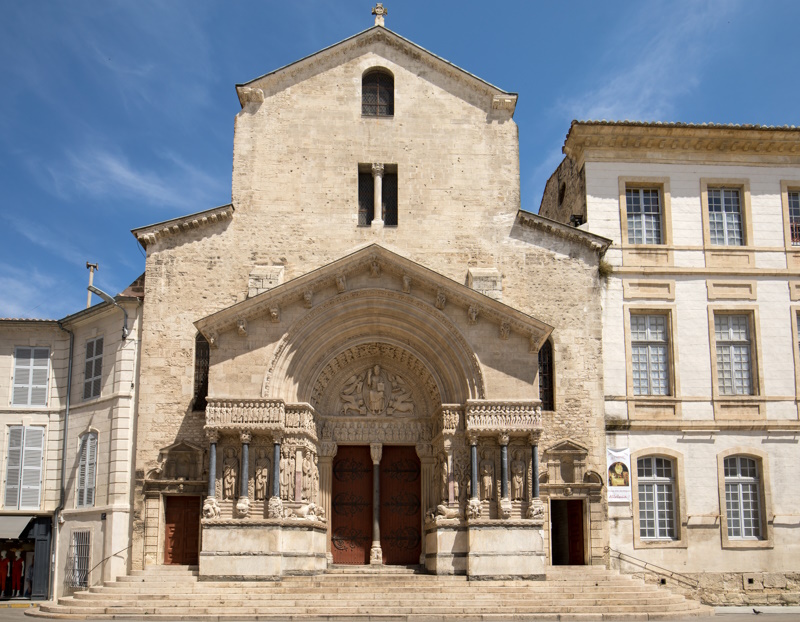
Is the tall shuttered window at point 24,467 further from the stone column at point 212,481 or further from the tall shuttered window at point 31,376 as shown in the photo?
the stone column at point 212,481

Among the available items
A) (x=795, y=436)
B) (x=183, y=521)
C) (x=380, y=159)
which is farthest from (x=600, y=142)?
(x=183, y=521)

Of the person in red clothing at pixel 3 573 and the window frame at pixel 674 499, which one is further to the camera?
the person in red clothing at pixel 3 573

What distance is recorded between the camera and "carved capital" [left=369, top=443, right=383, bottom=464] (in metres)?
21.3

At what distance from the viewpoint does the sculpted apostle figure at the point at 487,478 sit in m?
19.8

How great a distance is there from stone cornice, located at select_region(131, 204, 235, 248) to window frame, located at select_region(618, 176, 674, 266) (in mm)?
9692

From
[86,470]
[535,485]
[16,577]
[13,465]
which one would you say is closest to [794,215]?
[535,485]

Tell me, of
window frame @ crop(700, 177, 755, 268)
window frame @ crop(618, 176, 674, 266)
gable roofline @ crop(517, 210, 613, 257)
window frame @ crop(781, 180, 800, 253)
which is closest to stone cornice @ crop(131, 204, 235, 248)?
gable roofline @ crop(517, 210, 613, 257)

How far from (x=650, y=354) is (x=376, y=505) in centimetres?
755

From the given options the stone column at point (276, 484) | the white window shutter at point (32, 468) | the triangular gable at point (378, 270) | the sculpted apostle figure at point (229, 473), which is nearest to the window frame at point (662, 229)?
the triangular gable at point (378, 270)

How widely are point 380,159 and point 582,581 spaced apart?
10.9m

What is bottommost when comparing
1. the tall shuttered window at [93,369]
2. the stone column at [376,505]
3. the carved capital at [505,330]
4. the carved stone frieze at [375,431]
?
the stone column at [376,505]

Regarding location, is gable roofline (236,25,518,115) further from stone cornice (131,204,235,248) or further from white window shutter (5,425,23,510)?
white window shutter (5,425,23,510)

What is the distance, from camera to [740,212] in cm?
2347

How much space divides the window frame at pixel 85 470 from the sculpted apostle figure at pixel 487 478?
30.0 ft
